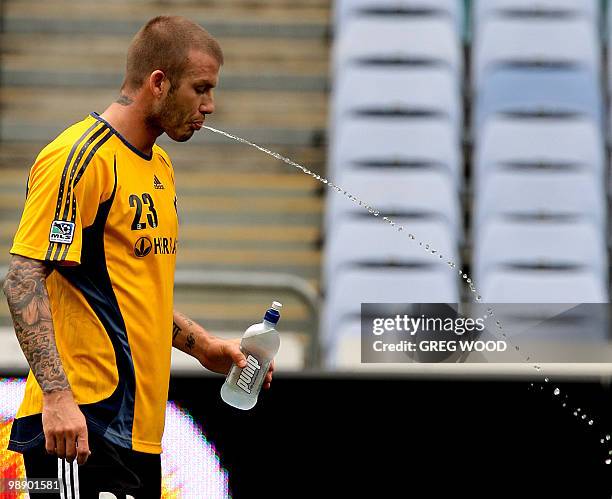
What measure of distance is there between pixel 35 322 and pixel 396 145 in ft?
14.7

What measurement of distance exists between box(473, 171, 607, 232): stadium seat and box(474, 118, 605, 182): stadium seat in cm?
8

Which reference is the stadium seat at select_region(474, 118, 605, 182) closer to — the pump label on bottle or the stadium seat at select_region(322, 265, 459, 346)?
the stadium seat at select_region(322, 265, 459, 346)

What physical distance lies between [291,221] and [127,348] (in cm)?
414

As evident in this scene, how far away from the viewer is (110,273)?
99.0 inches

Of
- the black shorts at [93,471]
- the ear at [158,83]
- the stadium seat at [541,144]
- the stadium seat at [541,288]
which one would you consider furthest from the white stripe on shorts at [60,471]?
the stadium seat at [541,144]

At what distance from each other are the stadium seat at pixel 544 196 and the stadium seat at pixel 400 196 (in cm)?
15

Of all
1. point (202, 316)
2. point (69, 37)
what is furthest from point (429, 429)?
point (69, 37)

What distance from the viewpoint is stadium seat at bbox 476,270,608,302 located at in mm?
6066

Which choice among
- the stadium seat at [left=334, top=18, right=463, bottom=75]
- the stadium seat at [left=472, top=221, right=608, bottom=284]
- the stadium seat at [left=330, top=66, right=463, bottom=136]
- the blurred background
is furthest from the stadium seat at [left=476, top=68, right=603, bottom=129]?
the stadium seat at [left=472, top=221, right=608, bottom=284]

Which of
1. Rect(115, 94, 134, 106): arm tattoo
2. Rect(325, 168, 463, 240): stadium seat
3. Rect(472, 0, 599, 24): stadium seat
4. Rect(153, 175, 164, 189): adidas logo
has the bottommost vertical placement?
Rect(153, 175, 164, 189): adidas logo

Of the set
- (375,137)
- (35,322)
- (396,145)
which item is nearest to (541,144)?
(396,145)

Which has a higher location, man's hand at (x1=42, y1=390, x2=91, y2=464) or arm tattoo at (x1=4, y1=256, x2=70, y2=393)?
arm tattoo at (x1=4, y1=256, x2=70, y2=393)

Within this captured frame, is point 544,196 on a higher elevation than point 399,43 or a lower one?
lower

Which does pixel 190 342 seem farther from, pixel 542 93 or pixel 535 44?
pixel 535 44
